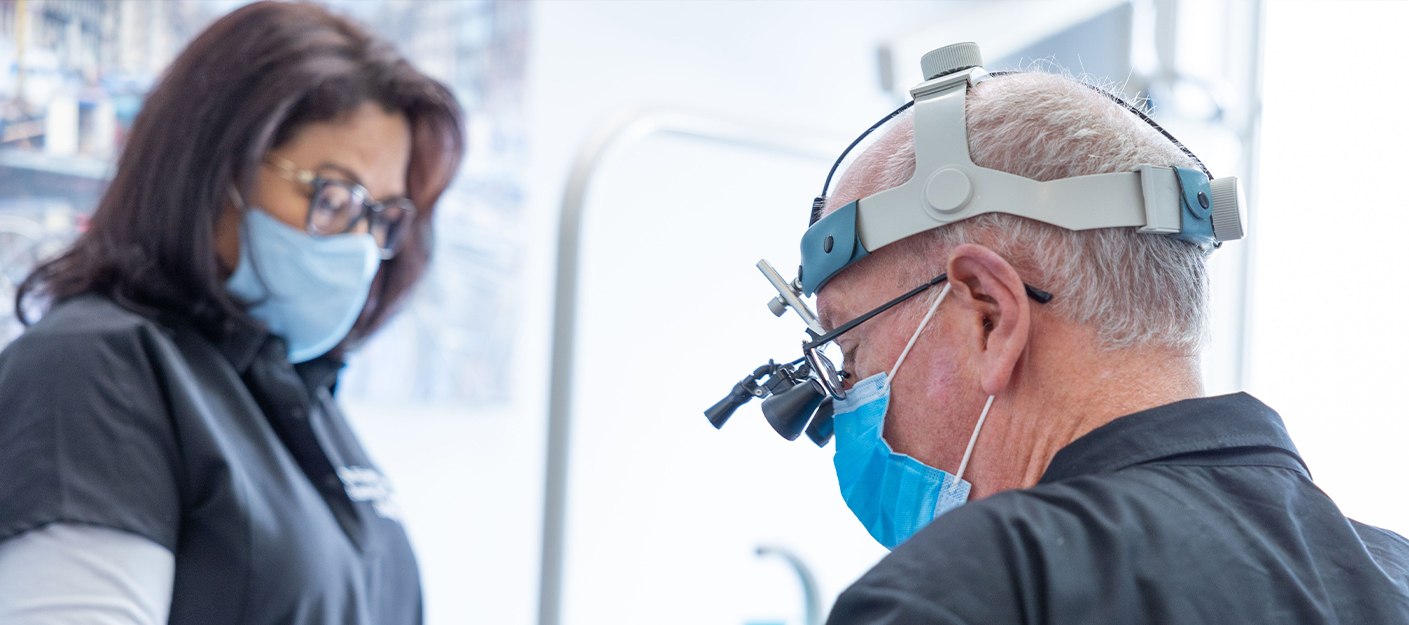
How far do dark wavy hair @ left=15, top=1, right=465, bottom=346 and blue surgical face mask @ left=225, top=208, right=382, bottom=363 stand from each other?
0.04m

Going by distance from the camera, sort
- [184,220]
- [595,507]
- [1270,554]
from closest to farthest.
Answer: [1270,554] → [184,220] → [595,507]

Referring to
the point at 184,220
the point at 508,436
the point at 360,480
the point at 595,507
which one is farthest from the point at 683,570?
the point at 184,220

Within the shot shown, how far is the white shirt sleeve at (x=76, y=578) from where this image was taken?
34.8 inches

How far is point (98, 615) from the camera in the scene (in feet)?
2.94

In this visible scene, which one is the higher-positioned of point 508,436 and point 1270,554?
point 1270,554

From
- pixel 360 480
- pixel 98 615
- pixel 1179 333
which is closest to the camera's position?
pixel 1179 333

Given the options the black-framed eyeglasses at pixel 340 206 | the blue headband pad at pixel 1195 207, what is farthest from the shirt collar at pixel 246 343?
the blue headband pad at pixel 1195 207

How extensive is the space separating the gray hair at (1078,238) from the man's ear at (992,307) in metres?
0.02

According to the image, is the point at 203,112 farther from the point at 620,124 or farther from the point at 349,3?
the point at 349,3

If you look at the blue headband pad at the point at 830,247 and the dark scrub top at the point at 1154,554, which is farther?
the blue headband pad at the point at 830,247

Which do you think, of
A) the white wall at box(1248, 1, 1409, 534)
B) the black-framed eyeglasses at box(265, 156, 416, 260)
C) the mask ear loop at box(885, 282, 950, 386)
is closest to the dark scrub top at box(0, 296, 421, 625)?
the black-framed eyeglasses at box(265, 156, 416, 260)

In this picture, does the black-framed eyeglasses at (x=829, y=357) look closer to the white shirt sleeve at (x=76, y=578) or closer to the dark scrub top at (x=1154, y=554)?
the dark scrub top at (x=1154, y=554)

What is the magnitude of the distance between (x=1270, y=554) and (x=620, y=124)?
0.97 m

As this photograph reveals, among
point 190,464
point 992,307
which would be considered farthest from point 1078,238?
point 190,464
